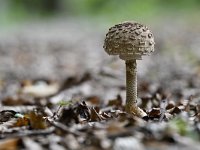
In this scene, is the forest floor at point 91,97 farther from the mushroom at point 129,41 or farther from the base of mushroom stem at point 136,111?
the mushroom at point 129,41

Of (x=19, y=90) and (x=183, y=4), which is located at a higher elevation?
(x=183, y=4)

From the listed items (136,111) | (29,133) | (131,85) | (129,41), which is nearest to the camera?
(29,133)

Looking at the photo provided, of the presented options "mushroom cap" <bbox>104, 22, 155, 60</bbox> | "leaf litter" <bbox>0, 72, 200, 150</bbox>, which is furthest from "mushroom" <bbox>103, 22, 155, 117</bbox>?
"leaf litter" <bbox>0, 72, 200, 150</bbox>

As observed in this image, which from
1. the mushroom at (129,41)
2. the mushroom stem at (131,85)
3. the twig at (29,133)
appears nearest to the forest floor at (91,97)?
the twig at (29,133)

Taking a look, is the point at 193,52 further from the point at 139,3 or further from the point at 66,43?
the point at 139,3

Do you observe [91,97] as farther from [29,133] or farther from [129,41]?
[29,133]

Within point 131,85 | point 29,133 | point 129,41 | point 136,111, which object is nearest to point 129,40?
point 129,41

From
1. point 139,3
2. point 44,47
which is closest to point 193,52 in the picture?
point 44,47
